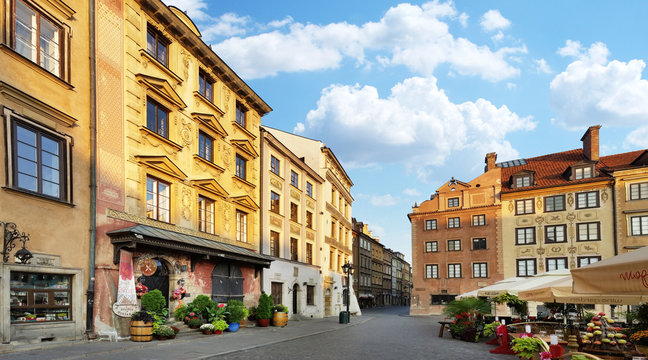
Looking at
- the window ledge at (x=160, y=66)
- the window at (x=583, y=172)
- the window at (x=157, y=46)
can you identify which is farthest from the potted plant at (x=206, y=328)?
the window at (x=583, y=172)

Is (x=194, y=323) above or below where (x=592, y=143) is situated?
below

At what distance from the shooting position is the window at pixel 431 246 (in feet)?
168

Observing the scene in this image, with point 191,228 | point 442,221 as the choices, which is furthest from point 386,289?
point 191,228

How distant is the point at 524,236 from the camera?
45625 millimetres

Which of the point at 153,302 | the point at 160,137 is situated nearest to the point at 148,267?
the point at 153,302

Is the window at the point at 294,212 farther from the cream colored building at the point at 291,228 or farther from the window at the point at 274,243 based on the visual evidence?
the window at the point at 274,243

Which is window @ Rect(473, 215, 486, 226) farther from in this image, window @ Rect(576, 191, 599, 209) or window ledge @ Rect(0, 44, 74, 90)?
window ledge @ Rect(0, 44, 74, 90)

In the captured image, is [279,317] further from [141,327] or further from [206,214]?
[141,327]

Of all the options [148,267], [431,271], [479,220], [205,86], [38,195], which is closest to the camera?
[38,195]

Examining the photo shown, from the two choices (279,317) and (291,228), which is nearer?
(279,317)

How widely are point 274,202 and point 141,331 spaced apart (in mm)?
15585

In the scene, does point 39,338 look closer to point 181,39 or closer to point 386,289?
point 181,39

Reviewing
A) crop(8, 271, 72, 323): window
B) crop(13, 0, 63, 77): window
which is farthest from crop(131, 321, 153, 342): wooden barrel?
crop(13, 0, 63, 77): window

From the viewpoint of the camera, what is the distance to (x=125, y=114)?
1762cm
